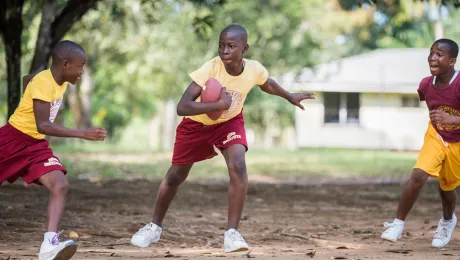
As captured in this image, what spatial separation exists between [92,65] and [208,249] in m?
25.5

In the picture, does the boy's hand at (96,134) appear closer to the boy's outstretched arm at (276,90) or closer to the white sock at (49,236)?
the white sock at (49,236)

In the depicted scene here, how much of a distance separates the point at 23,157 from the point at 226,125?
1.56 m

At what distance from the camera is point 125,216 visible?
8.53m

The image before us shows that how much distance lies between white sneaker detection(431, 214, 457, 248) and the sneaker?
298 cm

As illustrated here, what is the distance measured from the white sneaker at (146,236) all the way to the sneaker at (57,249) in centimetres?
119

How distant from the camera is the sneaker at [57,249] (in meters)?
5.11

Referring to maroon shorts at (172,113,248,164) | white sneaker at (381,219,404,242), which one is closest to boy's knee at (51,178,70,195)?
maroon shorts at (172,113,248,164)

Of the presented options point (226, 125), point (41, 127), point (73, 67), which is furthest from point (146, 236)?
point (73, 67)

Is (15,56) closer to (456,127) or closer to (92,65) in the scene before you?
(456,127)

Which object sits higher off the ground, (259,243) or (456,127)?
(456,127)

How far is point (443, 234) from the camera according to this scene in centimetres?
660

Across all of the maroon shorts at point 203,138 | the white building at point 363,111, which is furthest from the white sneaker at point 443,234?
the white building at point 363,111

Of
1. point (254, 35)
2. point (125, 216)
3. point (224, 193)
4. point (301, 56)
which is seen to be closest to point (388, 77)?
point (301, 56)

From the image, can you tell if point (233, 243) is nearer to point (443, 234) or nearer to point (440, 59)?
point (443, 234)
